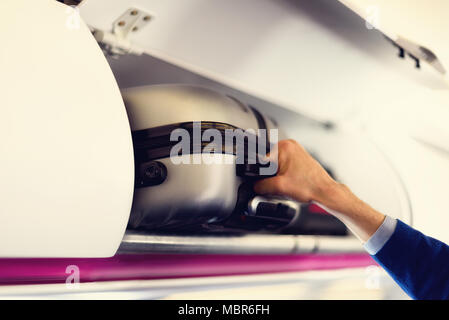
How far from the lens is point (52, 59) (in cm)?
58

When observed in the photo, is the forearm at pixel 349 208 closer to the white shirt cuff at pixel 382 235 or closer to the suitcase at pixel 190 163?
the white shirt cuff at pixel 382 235

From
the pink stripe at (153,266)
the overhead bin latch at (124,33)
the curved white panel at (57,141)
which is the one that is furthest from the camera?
the overhead bin latch at (124,33)

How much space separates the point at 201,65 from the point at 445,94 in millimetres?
911

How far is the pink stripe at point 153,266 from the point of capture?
72 centimetres

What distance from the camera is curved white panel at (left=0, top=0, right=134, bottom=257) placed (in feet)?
1.71

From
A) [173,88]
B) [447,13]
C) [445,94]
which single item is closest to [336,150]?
[445,94]

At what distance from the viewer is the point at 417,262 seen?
3.13ft

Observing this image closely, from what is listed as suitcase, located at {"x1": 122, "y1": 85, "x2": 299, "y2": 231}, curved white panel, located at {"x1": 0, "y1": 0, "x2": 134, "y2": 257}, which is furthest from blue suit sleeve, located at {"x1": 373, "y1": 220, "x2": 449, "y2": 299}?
curved white panel, located at {"x1": 0, "y1": 0, "x2": 134, "y2": 257}

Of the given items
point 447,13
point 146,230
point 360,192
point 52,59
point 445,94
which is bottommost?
point 146,230

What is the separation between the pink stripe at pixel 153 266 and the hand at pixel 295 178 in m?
0.28

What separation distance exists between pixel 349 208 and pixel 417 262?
7.7 inches

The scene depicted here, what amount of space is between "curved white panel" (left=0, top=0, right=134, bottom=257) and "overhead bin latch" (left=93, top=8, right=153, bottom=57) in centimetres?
20

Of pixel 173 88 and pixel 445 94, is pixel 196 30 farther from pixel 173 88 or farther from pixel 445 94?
pixel 445 94

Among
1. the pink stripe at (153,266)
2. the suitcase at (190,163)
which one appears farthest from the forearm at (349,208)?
the pink stripe at (153,266)
